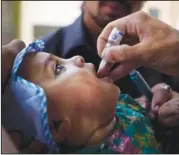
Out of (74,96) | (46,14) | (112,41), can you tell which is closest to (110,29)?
(112,41)

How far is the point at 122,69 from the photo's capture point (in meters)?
0.56

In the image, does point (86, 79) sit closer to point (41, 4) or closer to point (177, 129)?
point (177, 129)

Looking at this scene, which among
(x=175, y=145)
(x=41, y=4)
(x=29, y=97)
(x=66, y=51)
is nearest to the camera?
(x=29, y=97)

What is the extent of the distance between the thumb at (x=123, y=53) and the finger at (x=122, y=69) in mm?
25

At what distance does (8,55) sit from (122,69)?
0.19 m

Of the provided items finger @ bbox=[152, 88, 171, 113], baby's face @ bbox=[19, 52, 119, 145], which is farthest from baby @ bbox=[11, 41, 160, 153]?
finger @ bbox=[152, 88, 171, 113]

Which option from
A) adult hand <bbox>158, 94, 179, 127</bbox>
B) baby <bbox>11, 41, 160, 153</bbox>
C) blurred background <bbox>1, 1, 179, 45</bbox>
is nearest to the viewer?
baby <bbox>11, 41, 160, 153</bbox>

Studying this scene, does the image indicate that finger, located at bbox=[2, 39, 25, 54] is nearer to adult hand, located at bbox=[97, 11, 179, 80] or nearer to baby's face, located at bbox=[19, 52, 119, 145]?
baby's face, located at bbox=[19, 52, 119, 145]

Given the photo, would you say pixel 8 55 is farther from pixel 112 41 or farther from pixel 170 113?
pixel 170 113

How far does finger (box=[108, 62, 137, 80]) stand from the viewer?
1.82ft

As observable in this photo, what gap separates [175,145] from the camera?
60 cm

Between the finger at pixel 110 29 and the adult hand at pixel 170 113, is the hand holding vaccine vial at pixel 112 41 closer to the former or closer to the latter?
the finger at pixel 110 29

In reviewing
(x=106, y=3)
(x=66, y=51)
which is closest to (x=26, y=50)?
(x=66, y=51)

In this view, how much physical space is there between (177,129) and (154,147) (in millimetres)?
68
